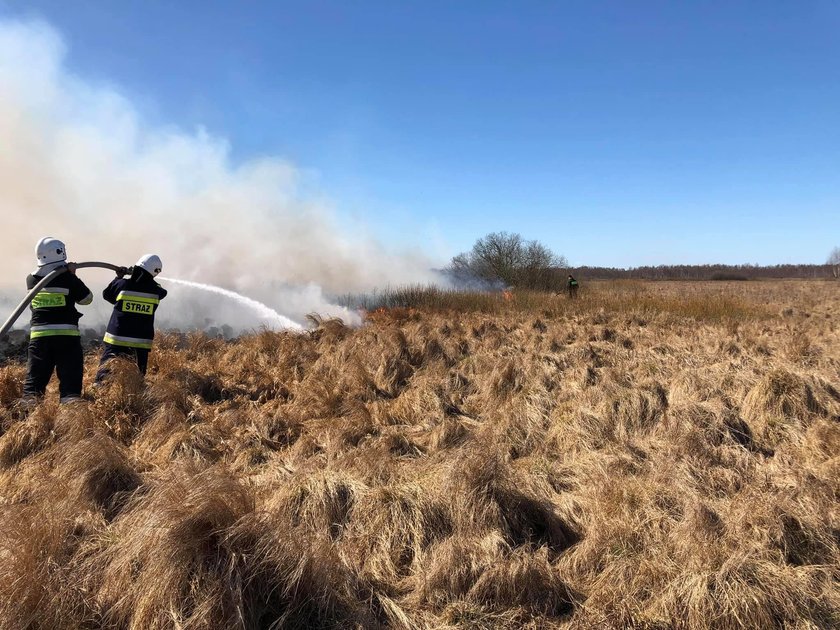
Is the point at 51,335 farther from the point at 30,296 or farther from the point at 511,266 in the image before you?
the point at 511,266

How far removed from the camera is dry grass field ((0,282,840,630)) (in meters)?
2.45

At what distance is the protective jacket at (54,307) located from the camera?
554cm

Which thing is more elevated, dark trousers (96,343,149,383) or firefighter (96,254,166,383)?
firefighter (96,254,166,383)

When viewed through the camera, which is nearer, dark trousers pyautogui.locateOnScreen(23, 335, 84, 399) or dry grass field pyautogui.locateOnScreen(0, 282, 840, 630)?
dry grass field pyautogui.locateOnScreen(0, 282, 840, 630)

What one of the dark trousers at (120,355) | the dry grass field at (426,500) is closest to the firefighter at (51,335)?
the dry grass field at (426,500)

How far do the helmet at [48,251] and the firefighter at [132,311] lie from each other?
0.69 metres

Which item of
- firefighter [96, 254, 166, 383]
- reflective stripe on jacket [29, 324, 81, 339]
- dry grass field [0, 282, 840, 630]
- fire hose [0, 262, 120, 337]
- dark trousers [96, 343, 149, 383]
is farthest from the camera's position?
firefighter [96, 254, 166, 383]

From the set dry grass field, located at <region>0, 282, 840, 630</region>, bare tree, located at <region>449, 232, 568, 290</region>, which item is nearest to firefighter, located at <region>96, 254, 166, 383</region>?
dry grass field, located at <region>0, 282, 840, 630</region>

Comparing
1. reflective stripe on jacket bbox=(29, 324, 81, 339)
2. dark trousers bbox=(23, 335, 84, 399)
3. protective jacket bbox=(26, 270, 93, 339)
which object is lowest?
dark trousers bbox=(23, 335, 84, 399)

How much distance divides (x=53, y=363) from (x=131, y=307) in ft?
3.51

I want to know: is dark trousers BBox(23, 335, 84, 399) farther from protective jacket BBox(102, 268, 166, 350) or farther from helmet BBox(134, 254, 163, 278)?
helmet BBox(134, 254, 163, 278)

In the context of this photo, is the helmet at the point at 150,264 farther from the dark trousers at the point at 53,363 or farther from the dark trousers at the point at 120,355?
the dark trousers at the point at 53,363

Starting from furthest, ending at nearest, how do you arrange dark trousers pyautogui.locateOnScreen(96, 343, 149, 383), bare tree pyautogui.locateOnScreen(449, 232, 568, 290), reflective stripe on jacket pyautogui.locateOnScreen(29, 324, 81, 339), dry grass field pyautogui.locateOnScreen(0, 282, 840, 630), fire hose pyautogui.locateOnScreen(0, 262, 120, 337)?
1. bare tree pyautogui.locateOnScreen(449, 232, 568, 290)
2. dark trousers pyautogui.locateOnScreen(96, 343, 149, 383)
3. reflective stripe on jacket pyautogui.locateOnScreen(29, 324, 81, 339)
4. fire hose pyautogui.locateOnScreen(0, 262, 120, 337)
5. dry grass field pyautogui.locateOnScreen(0, 282, 840, 630)

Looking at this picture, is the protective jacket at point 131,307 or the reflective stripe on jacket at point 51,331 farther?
the protective jacket at point 131,307
